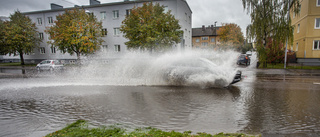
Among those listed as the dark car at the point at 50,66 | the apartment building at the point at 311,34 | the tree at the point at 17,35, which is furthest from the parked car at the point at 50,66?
the apartment building at the point at 311,34

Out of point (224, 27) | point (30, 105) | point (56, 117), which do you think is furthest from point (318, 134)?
point (224, 27)

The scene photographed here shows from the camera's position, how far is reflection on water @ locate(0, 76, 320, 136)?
4.15 metres

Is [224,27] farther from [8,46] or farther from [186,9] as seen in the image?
A: [8,46]

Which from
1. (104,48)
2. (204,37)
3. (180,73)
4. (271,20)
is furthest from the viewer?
(204,37)

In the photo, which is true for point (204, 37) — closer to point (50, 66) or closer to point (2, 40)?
point (50, 66)

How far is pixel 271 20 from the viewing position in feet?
58.9

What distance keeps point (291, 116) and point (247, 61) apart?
22624 millimetres

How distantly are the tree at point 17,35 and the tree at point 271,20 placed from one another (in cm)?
3529

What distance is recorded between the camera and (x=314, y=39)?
Answer: 22844 mm

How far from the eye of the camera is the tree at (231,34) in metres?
43.9

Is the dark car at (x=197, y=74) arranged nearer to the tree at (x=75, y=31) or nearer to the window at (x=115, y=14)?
the tree at (x=75, y=31)

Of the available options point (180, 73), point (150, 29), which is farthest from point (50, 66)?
point (180, 73)

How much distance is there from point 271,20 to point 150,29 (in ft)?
42.2

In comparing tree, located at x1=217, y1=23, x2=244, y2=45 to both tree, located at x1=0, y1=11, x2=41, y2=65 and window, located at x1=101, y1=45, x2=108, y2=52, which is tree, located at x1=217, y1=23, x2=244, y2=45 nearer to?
window, located at x1=101, y1=45, x2=108, y2=52
